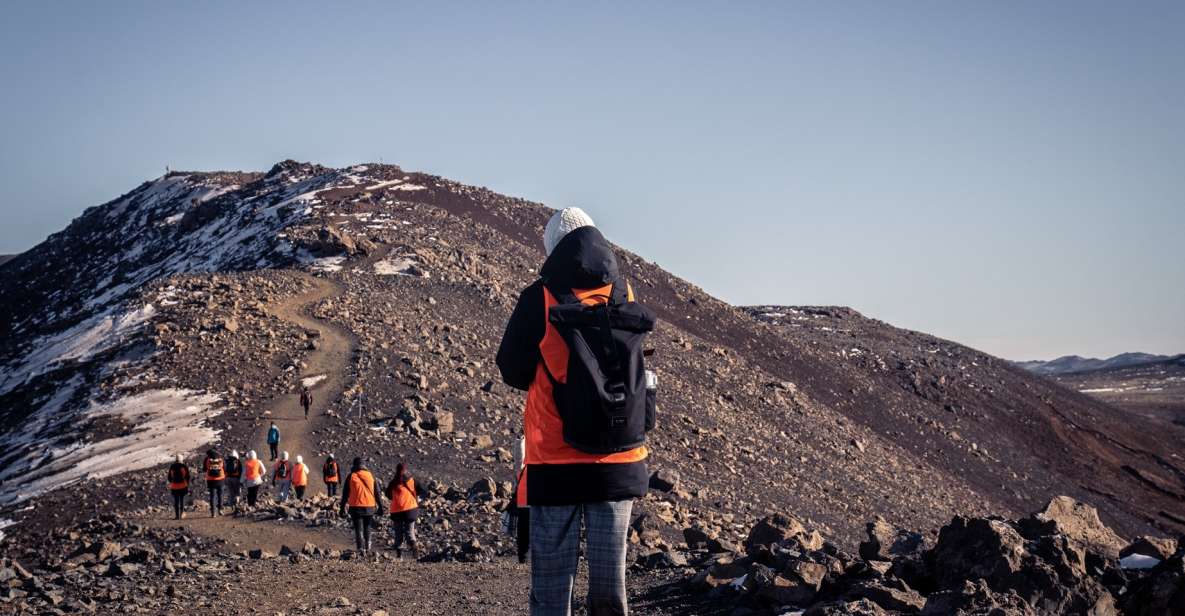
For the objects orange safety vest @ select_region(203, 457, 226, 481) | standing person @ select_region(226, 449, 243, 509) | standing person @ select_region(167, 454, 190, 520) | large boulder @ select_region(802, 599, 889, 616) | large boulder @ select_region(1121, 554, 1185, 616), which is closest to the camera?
large boulder @ select_region(1121, 554, 1185, 616)

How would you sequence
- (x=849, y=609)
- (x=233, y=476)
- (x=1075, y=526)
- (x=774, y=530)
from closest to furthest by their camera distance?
(x=849, y=609)
(x=1075, y=526)
(x=774, y=530)
(x=233, y=476)

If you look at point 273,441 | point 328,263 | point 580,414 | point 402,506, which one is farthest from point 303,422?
point 580,414

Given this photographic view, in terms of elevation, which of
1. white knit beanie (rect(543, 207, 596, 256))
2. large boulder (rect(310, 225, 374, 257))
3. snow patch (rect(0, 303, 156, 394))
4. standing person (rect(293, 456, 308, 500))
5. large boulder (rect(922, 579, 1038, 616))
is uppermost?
large boulder (rect(310, 225, 374, 257))

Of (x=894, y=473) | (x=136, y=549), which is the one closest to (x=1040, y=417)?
(x=894, y=473)

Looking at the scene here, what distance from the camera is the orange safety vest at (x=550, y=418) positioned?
486 cm

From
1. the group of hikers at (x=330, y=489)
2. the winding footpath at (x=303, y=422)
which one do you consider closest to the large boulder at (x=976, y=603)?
the group of hikers at (x=330, y=489)

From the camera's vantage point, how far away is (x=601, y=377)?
15.8 ft

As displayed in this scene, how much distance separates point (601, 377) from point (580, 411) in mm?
178

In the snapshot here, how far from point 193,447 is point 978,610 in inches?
986

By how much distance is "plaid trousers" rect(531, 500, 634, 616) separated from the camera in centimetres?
495

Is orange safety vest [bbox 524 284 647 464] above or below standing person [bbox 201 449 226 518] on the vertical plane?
above

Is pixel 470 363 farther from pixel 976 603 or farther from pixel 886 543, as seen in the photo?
pixel 976 603

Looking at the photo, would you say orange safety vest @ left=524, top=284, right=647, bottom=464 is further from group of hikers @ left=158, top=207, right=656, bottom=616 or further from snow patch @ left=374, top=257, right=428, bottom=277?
snow patch @ left=374, top=257, right=428, bottom=277

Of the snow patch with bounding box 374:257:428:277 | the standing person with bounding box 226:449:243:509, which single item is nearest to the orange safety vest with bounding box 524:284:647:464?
the standing person with bounding box 226:449:243:509
